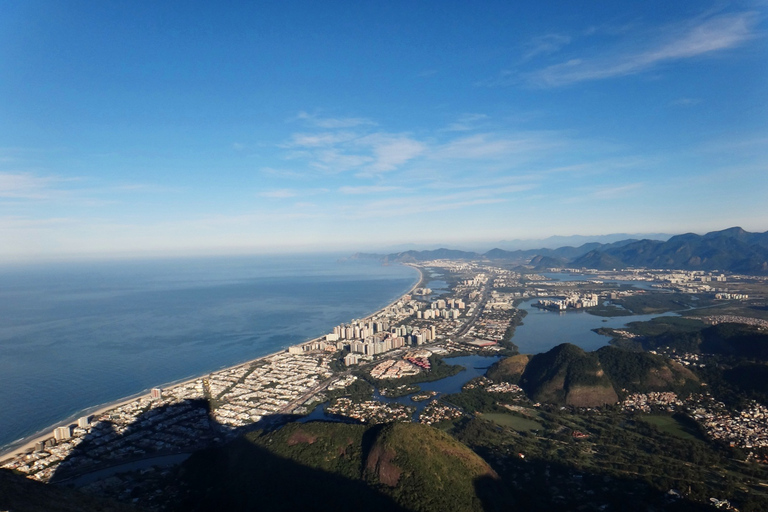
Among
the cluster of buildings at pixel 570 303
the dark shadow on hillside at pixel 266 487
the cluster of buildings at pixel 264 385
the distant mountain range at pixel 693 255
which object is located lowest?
the cluster of buildings at pixel 264 385

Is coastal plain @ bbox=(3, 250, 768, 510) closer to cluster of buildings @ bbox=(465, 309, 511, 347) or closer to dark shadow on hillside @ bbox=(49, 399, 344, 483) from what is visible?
dark shadow on hillside @ bbox=(49, 399, 344, 483)

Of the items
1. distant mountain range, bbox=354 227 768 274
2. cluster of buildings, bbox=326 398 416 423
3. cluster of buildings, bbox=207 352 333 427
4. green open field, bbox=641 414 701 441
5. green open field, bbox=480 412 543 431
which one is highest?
distant mountain range, bbox=354 227 768 274

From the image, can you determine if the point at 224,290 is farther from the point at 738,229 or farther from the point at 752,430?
the point at 738,229

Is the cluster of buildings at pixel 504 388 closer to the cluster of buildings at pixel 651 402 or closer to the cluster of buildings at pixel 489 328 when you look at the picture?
the cluster of buildings at pixel 651 402

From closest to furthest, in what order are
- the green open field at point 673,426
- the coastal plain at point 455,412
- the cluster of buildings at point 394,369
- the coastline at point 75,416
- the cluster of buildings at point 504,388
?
the coastal plain at point 455,412, the coastline at point 75,416, the green open field at point 673,426, the cluster of buildings at point 504,388, the cluster of buildings at point 394,369

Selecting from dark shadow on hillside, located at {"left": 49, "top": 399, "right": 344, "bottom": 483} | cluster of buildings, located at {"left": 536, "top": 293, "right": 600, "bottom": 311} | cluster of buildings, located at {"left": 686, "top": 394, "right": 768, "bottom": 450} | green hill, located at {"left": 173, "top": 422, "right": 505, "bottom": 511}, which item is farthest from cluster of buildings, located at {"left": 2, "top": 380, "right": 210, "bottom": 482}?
cluster of buildings, located at {"left": 536, "top": 293, "right": 600, "bottom": 311}

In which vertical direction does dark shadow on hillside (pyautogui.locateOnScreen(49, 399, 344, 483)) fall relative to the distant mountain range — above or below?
below

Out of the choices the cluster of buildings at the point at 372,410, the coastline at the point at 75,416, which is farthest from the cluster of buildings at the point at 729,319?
the coastline at the point at 75,416
